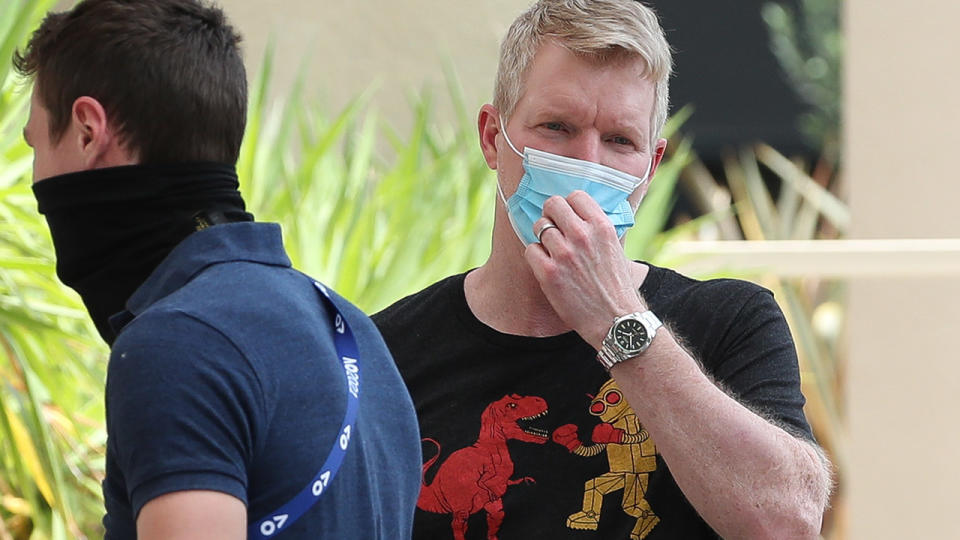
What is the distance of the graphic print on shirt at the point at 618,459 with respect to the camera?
1782 mm

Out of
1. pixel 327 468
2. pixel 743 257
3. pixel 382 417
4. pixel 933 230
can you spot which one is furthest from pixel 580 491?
pixel 933 230

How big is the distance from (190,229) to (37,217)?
6.19 ft

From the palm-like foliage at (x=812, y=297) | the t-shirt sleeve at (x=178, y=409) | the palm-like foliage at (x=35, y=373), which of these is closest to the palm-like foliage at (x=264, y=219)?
the palm-like foliage at (x=35, y=373)

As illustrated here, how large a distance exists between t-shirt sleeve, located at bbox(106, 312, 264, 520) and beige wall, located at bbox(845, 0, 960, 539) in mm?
3790

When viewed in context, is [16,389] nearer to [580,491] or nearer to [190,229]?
[580,491]

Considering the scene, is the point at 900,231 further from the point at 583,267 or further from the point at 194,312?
the point at 194,312

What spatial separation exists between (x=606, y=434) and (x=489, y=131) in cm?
52

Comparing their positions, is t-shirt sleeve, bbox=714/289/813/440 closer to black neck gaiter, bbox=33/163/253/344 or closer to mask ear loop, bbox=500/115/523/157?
mask ear loop, bbox=500/115/523/157

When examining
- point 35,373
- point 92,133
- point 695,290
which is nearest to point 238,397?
point 92,133

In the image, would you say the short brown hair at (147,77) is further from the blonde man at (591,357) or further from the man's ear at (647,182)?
the man's ear at (647,182)

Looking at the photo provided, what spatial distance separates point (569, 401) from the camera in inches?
73.4

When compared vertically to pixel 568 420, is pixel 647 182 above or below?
above

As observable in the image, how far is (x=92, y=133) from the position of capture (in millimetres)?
1312

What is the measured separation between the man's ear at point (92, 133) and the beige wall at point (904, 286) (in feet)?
12.2
